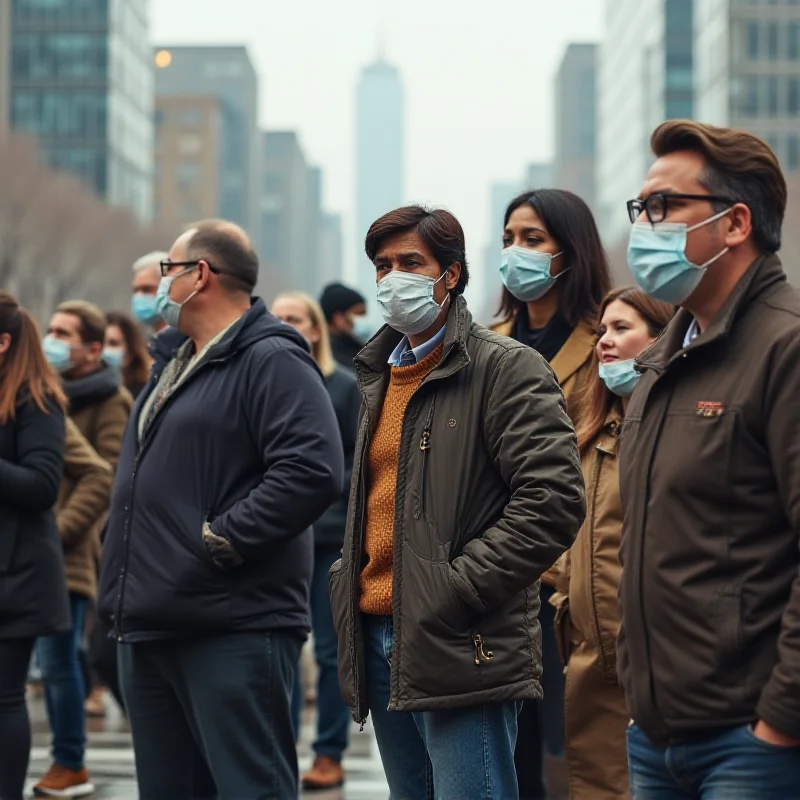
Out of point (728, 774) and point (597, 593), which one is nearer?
point (728, 774)

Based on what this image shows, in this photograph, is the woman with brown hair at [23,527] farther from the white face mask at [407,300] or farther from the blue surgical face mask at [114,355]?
the blue surgical face mask at [114,355]

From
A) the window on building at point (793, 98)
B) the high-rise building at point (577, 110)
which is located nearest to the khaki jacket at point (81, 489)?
the window on building at point (793, 98)

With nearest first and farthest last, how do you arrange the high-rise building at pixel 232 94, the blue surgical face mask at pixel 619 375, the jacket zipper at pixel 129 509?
1. the jacket zipper at pixel 129 509
2. the blue surgical face mask at pixel 619 375
3. the high-rise building at pixel 232 94

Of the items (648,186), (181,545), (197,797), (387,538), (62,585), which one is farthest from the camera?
(62,585)

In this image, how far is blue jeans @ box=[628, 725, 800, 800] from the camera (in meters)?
3.33

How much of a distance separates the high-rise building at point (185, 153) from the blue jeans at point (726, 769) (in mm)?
149918

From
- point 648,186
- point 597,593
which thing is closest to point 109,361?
point 597,593

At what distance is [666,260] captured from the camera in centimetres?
360

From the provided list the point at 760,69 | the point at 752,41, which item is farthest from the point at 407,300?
the point at 752,41

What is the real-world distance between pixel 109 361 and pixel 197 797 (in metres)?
4.70

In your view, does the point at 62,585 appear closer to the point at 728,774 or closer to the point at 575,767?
the point at 575,767

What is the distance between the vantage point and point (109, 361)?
9.99 meters

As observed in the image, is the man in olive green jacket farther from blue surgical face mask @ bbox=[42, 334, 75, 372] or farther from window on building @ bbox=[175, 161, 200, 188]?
window on building @ bbox=[175, 161, 200, 188]

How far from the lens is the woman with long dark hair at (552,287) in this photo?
6277 millimetres
